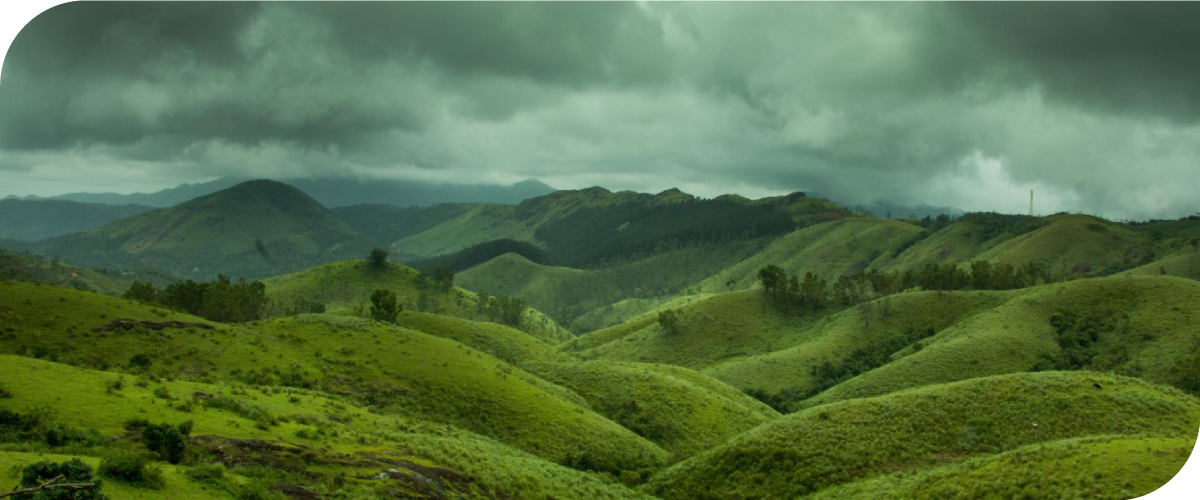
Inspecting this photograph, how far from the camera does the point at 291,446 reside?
87.6ft

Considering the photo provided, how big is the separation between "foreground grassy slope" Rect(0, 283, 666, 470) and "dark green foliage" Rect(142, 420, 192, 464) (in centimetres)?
2871

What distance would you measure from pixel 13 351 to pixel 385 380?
2734cm

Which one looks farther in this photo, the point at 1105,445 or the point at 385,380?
the point at 385,380

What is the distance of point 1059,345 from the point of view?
352 feet

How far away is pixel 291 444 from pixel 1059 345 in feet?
409

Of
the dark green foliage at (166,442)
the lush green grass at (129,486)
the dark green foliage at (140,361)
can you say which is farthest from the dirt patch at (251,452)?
the dark green foliage at (140,361)

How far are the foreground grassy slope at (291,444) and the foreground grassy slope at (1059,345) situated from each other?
7336cm

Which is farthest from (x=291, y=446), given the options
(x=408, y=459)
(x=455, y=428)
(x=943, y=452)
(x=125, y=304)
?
(x=125, y=304)

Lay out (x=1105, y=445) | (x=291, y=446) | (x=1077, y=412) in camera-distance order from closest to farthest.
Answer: (x=291, y=446), (x=1105, y=445), (x=1077, y=412)

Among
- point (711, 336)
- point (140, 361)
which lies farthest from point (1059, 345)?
point (140, 361)

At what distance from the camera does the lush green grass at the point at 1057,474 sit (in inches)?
1159

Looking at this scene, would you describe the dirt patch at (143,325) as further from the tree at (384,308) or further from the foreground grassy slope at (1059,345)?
the foreground grassy slope at (1059,345)

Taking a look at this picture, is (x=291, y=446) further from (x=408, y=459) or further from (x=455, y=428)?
(x=455, y=428)

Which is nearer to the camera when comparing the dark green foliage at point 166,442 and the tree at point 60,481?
the tree at point 60,481
